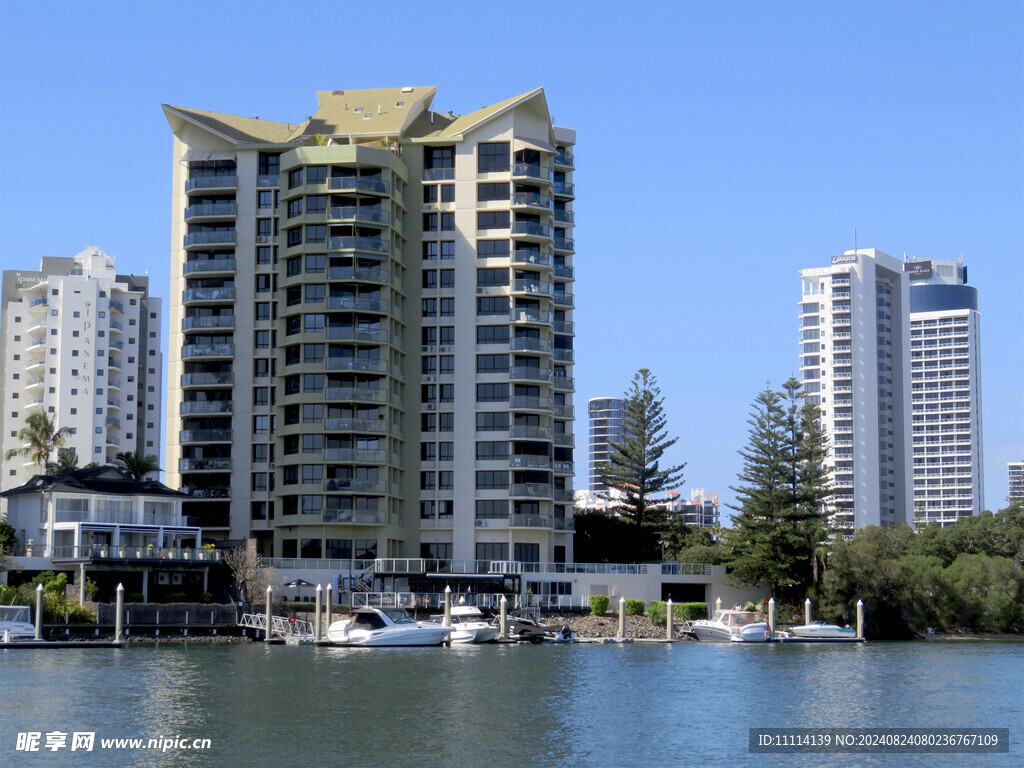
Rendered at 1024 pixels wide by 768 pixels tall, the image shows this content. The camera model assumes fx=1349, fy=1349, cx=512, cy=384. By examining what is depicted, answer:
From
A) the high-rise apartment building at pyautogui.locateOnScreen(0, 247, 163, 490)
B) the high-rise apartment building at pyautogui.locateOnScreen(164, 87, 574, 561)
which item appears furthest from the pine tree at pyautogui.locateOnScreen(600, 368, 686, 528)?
the high-rise apartment building at pyautogui.locateOnScreen(0, 247, 163, 490)

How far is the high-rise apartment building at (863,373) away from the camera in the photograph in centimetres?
18238

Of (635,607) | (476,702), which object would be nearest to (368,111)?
(635,607)

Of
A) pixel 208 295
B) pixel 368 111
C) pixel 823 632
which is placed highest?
pixel 368 111

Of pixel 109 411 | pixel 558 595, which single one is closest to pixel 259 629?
pixel 558 595

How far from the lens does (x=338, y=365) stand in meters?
106

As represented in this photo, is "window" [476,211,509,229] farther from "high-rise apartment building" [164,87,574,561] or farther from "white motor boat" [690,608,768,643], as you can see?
"white motor boat" [690,608,768,643]

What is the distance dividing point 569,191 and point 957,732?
263 feet

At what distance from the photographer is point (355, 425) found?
105 m

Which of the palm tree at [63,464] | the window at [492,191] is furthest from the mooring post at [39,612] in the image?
the window at [492,191]

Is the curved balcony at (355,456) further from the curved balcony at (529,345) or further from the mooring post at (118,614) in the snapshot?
the mooring post at (118,614)

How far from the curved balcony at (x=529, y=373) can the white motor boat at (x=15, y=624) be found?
46.5 meters

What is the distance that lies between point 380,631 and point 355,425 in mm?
30363

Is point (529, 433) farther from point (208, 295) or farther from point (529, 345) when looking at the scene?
point (208, 295)

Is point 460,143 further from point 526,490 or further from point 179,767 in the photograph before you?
point 179,767
